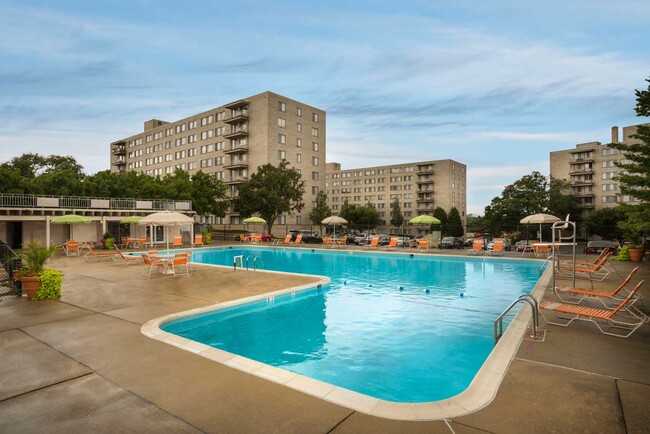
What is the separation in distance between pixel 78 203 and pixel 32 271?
1021 inches

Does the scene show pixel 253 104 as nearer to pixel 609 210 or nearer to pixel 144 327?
pixel 144 327

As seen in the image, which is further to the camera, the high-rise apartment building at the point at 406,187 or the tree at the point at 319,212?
the high-rise apartment building at the point at 406,187

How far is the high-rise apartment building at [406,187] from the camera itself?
93125 mm

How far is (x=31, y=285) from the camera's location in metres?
9.63

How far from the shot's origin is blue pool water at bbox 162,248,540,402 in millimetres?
6605

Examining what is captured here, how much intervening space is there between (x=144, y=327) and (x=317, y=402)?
4542 mm

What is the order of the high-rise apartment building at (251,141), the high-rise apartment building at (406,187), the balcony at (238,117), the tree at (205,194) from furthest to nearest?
the high-rise apartment building at (406,187) < the balcony at (238,117) < the high-rise apartment building at (251,141) < the tree at (205,194)

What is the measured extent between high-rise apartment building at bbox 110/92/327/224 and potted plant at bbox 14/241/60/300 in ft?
→ 152

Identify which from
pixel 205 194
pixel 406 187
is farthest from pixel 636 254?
pixel 406 187

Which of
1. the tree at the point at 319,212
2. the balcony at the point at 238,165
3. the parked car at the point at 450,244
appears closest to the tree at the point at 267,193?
the tree at the point at 319,212

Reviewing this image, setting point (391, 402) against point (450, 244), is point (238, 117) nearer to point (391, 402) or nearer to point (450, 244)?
point (450, 244)

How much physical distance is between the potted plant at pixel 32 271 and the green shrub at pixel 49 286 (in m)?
0.09

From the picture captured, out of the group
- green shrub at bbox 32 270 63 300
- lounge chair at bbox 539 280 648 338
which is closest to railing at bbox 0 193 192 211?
green shrub at bbox 32 270 63 300

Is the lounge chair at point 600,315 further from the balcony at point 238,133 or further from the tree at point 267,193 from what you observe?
the balcony at point 238,133
